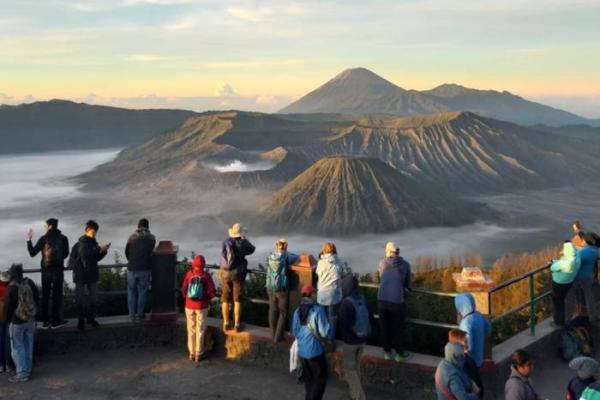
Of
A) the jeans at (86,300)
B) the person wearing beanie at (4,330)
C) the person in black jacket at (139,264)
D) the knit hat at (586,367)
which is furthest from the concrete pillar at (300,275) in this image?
the knit hat at (586,367)

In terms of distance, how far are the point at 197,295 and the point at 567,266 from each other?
547 cm

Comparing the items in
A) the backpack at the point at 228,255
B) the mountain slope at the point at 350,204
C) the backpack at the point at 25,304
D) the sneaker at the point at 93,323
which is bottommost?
the mountain slope at the point at 350,204

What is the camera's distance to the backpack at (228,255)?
9.15 metres

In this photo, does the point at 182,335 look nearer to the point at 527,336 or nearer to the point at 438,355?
the point at 438,355

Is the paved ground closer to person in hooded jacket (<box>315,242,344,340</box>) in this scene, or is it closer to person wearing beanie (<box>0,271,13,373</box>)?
person wearing beanie (<box>0,271,13,373</box>)

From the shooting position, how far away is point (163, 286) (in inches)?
396

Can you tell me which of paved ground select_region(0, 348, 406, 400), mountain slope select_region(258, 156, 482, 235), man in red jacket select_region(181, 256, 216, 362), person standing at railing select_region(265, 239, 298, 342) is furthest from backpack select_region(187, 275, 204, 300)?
mountain slope select_region(258, 156, 482, 235)

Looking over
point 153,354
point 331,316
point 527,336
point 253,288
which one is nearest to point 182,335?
point 153,354

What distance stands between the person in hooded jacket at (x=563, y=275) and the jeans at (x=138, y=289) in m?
6.24

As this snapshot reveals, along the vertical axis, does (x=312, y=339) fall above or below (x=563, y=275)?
below

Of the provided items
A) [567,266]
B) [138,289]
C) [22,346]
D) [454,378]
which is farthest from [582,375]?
[22,346]

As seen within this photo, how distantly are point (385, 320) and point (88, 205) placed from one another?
18508cm

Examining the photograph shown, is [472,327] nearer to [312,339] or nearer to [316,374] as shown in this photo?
[312,339]

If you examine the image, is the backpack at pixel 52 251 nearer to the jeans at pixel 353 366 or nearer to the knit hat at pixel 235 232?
the knit hat at pixel 235 232
